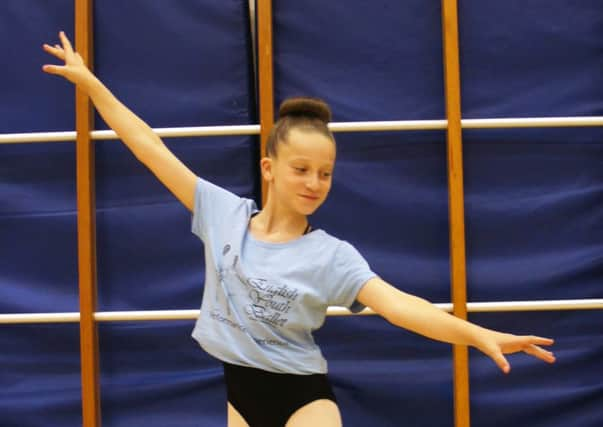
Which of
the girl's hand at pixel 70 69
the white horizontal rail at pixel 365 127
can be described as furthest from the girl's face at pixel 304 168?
the white horizontal rail at pixel 365 127

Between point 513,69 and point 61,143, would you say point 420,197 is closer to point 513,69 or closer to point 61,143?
point 513,69

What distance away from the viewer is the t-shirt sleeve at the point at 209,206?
146cm

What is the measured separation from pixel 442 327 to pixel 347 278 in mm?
216

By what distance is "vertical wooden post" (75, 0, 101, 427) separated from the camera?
228cm

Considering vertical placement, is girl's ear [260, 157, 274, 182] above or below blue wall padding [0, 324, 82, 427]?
above

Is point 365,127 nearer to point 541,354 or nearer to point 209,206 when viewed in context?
point 209,206

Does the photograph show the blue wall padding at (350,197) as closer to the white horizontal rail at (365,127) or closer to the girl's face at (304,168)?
the white horizontal rail at (365,127)

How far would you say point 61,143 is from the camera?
238 cm

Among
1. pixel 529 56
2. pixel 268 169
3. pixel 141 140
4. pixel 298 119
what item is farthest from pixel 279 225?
pixel 529 56

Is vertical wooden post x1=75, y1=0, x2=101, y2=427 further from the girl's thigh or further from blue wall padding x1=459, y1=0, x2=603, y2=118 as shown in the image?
blue wall padding x1=459, y1=0, x2=603, y2=118

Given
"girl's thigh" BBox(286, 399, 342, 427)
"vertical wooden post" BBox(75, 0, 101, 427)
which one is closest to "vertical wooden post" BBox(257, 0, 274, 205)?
"vertical wooden post" BBox(75, 0, 101, 427)

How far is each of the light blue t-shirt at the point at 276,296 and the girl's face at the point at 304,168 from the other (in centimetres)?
8

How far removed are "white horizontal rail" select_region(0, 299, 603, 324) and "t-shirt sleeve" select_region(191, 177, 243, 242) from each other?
0.84 m

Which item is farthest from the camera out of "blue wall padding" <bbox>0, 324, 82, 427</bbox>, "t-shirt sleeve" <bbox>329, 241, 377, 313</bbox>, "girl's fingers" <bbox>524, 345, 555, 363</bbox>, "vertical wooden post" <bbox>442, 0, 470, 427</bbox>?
"blue wall padding" <bbox>0, 324, 82, 427</bbox>
